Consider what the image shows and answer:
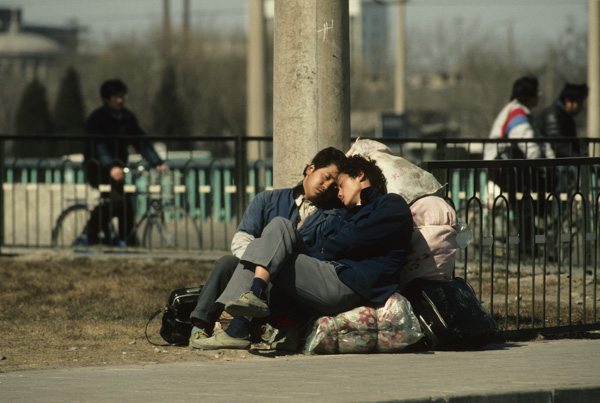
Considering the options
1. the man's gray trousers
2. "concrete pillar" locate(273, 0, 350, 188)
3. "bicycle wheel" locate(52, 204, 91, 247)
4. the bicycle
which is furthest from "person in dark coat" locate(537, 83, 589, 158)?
the man's gray trousers

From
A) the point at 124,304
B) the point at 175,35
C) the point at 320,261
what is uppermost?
the point at 175,35

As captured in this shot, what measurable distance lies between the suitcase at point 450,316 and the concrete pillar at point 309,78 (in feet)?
4.74

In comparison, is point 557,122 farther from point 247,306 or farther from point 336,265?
point 247,306

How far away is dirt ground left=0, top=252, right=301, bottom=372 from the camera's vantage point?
603 centimetres

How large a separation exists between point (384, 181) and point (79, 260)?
18.8 ft

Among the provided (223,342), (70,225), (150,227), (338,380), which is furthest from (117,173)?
(338,380)

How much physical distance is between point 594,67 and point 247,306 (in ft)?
Answer: 44.3

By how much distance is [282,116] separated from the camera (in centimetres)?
715

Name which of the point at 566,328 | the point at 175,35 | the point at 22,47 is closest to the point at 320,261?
the point at 566,328

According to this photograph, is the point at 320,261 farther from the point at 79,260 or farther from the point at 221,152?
the point at 221,152

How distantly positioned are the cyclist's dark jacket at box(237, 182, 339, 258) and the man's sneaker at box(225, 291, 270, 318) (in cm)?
76

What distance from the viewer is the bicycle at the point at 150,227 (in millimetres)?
11688

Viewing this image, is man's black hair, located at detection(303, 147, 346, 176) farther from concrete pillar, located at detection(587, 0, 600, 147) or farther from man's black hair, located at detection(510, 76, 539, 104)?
concrete pillar, located at detection(587, 0, 600, 147)

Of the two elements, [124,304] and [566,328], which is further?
[124,304]
